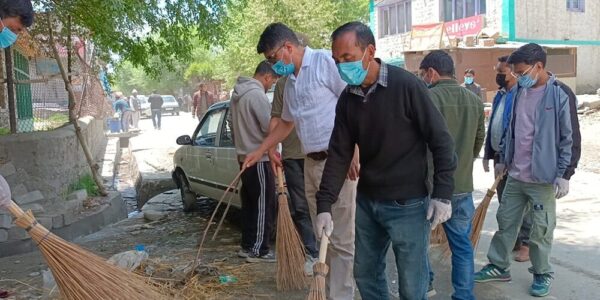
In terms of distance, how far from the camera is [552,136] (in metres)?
3.79

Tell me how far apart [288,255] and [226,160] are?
2.04 m

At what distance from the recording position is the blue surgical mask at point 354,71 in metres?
2.71

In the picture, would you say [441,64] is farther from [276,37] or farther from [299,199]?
[299,199]

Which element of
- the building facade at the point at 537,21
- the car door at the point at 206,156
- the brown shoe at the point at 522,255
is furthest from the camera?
the building facade at the point at 537,21

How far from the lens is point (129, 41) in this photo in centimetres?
730

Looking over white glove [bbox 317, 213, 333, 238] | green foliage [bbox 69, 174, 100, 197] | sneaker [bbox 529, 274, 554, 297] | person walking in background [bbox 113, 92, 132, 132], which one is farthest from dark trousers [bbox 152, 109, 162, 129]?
white glove [bbox 317, 213, 333, 238]

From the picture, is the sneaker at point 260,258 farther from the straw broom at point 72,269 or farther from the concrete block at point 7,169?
the concrete block at point 7,169

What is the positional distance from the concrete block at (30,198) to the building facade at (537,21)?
645 inches

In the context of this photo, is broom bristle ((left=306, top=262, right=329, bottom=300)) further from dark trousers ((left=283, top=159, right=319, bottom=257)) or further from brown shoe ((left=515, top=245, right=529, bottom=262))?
brown shoe ((left=515, top=245, right=529, bottom=262))

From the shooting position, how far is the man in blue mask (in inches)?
128

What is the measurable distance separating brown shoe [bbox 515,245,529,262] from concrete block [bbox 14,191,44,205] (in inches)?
197

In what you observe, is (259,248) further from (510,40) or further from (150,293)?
(510,40)

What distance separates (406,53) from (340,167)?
16792mm

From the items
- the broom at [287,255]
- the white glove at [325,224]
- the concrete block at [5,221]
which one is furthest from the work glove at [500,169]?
the concrete block at [5,221]
